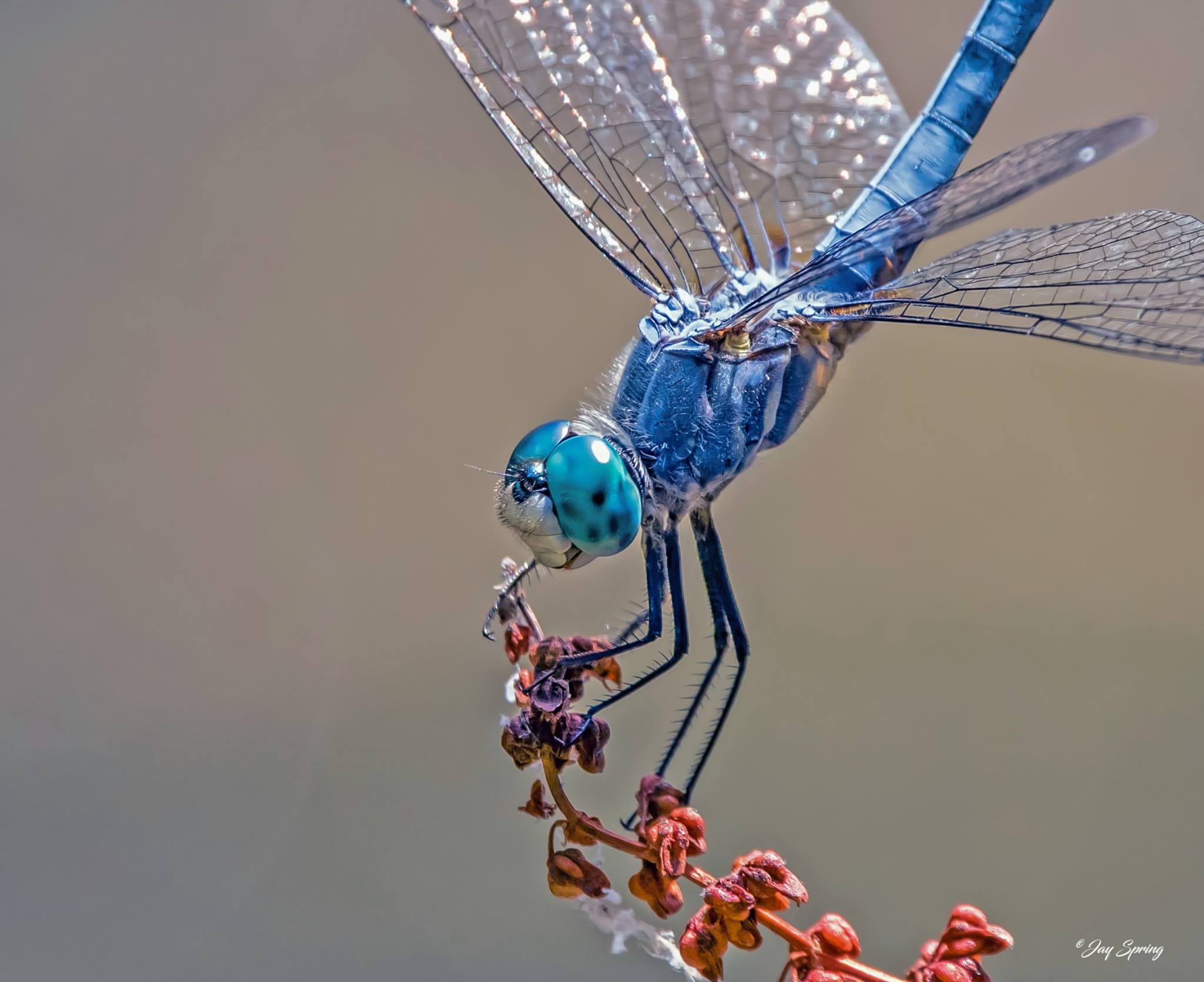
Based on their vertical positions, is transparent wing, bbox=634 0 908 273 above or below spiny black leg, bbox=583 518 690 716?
above

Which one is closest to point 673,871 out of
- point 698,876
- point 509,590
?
point 698,876

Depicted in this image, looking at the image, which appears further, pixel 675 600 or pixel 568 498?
pixel 675 600

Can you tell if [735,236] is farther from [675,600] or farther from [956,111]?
[675,600]

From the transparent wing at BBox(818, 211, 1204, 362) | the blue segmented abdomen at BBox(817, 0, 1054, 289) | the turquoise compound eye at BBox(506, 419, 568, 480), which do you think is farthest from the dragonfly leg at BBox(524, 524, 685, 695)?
the blue segmented abdomen at BBox(817, 0, 1054, 289)

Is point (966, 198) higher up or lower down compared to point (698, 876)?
higher up

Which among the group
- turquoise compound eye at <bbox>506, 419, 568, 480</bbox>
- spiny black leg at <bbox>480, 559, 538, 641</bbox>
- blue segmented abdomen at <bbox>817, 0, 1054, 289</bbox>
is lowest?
spiny black leg at <bbox>480, 559, 538, 641</bbox>

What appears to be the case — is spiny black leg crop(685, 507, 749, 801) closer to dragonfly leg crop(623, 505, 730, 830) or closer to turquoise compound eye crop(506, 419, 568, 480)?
dragonfly leg crop(623, 505, 730, 830)
